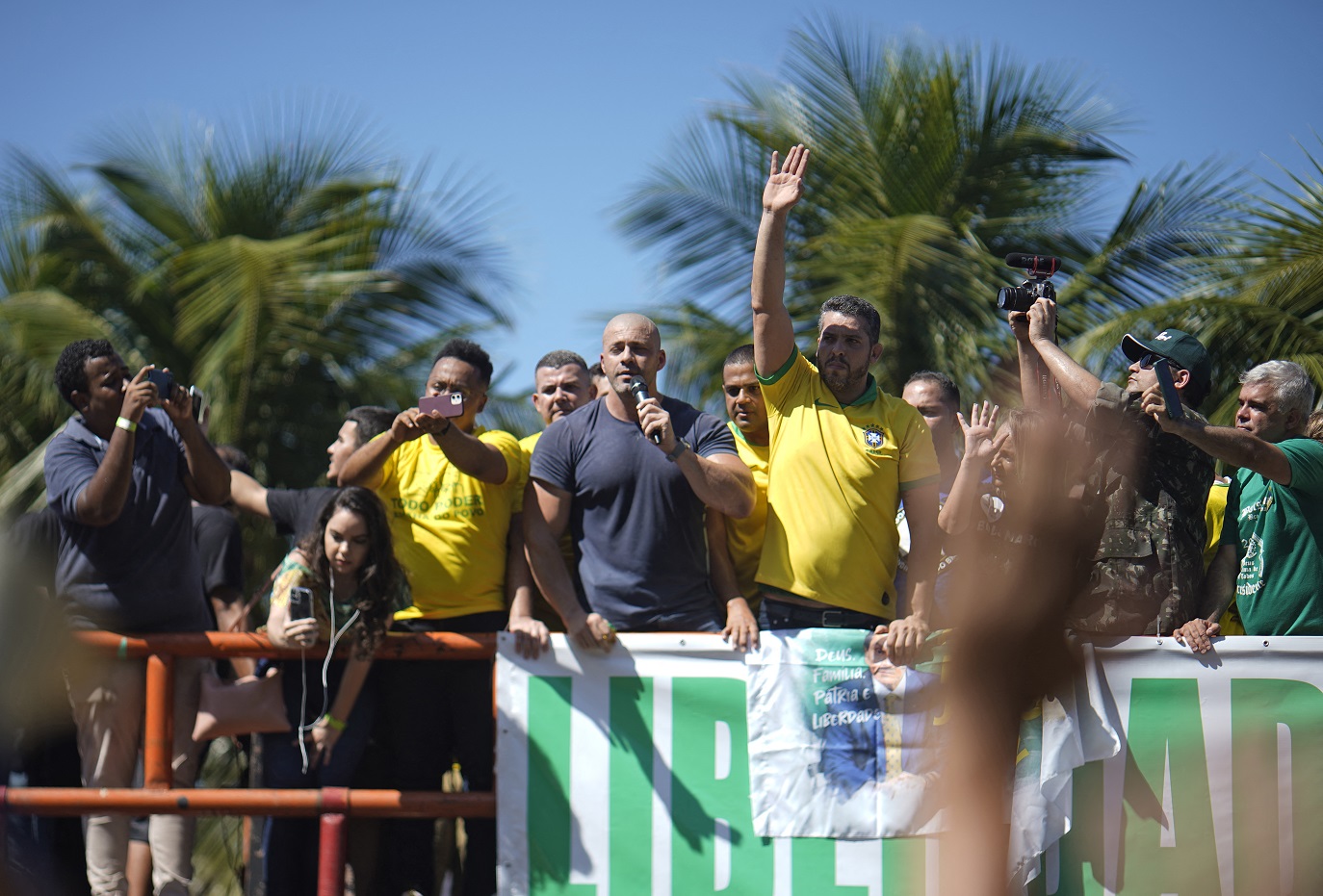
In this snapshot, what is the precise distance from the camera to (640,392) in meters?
4.80

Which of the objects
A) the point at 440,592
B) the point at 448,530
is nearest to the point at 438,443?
the point at 448,530

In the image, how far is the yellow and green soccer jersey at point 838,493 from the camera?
491 centimetres

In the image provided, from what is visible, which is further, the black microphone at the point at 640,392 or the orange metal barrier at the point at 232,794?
the orange metal barrier at the point at 232,794

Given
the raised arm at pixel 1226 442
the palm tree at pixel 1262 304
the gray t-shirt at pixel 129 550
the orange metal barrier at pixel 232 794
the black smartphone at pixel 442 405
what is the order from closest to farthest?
1. the raised arm at pixel 1226 442
2. the orange metal barrier at pixel 232 794
3. the black smartphone at pixel 442 405
4. the gray t-shirt at pixel 129 550
5. the palm tree at pixel 1262 304

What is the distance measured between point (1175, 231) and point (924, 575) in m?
6.71

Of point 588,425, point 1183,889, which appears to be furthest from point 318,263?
point 1183,889

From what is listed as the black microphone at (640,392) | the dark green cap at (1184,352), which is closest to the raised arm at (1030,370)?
the dark green cap at (1184,352)

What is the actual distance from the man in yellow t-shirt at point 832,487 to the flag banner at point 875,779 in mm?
182

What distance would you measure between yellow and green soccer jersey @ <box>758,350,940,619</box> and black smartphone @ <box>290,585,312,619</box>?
166cm

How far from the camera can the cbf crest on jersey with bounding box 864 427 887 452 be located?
4992mm

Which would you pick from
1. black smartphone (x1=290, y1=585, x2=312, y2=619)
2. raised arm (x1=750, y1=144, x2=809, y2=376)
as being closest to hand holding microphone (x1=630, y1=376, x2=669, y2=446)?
raised arm (x1=750, y1=144, x2=809, y2=376)

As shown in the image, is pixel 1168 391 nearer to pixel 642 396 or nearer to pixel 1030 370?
pixel 1030 370

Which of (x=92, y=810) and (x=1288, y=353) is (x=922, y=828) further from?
(x=1288, y=353)

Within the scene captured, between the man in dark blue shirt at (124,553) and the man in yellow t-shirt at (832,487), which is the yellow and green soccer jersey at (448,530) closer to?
the man in dark blue shirt at (124,553)
